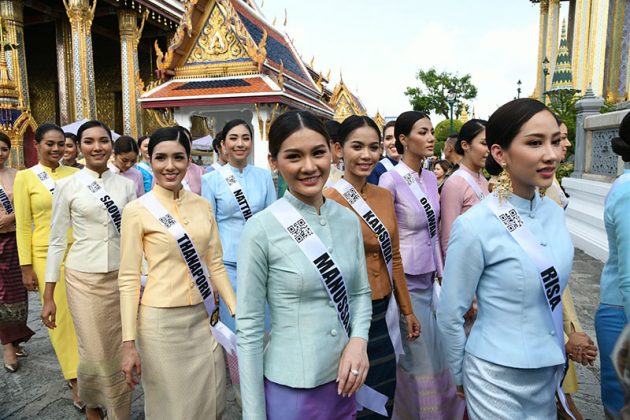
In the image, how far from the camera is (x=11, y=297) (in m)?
4.36

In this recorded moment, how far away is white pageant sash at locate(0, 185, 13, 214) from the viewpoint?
14.3ft

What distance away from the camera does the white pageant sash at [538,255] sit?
172cm

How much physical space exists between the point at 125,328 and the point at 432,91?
203 ft

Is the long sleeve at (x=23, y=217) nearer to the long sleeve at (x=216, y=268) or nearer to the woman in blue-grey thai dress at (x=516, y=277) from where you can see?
the long sleeve at (x=216, y=268)

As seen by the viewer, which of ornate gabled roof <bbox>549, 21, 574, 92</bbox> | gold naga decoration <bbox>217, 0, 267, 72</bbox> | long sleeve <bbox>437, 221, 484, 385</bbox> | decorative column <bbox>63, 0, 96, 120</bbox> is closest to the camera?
long sleeve <bbox>437, 221, 484, 385</bbox>

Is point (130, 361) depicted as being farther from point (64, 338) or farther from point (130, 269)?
point (64, 338)

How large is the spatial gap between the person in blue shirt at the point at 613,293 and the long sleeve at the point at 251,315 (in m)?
1.44

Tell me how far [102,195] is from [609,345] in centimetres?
319

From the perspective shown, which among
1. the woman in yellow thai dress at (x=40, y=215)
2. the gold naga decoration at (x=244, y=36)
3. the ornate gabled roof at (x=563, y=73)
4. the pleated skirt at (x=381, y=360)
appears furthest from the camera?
the ornate gabled roof at (x=563, y=73)

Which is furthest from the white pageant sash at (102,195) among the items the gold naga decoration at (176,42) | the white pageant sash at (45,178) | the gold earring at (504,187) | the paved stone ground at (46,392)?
the gold naga decoration at (176,42)

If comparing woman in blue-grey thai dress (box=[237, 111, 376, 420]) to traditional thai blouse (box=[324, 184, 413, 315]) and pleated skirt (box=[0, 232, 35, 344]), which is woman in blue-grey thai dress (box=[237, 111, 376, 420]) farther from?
pleated skirt (box=[0, 232, 35, 344])

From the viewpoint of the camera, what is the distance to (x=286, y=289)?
168 centimetres

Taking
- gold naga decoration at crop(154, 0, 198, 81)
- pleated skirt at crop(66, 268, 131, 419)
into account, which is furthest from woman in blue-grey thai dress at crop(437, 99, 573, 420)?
gold naga decoration at crop(154, 0, 198, 81)

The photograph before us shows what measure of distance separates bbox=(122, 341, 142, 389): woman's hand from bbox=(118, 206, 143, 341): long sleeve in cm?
4
